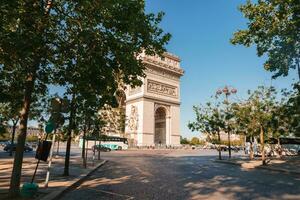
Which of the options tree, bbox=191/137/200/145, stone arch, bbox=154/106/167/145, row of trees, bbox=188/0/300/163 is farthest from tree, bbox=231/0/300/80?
tree, bbox=191/137/200/145

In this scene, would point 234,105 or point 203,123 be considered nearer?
point 234,105

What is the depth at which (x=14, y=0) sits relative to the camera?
786 cm

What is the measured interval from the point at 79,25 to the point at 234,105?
96.9ft

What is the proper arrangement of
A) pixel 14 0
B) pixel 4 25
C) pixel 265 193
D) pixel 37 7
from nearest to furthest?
pixel 14 0, pixel 4 25, pixel 37 7, pixel 265 193

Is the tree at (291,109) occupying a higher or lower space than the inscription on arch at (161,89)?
lower

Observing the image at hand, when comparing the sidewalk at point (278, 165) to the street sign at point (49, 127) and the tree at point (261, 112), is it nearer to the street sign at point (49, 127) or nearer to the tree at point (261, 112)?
the tree at point (261, 112)

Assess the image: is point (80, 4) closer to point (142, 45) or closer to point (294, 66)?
point (142, 45)

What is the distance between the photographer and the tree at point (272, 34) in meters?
21.4

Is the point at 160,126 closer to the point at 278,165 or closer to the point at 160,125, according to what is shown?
the point at 160,125

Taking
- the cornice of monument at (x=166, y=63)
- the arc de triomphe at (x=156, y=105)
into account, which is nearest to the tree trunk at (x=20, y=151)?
the arc de triomphe at (x=156, y=105)

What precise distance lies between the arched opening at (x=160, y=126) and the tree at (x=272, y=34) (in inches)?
2190

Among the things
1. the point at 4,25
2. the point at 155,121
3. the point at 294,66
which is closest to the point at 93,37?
the point at 4,25

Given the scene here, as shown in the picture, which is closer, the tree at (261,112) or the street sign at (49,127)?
the street sign at (49,127)

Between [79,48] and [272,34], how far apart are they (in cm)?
1604
